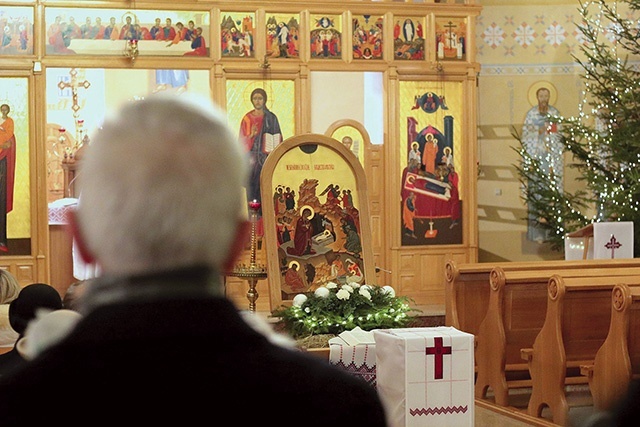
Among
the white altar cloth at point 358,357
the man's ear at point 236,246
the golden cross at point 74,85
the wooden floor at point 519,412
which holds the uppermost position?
the golden cross at point 74,85

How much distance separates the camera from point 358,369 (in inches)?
274

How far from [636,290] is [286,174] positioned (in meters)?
3.12

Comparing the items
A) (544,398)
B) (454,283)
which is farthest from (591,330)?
(454,283)

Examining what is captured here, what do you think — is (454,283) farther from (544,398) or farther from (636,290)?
(636,290)

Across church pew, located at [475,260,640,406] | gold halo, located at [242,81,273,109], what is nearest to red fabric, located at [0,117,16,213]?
gold halo, located at [242,81,273,109]

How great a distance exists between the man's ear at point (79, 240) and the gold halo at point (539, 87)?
629 inches

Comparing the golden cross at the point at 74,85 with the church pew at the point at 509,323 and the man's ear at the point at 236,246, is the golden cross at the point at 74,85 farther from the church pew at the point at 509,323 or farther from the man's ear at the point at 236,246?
the man's ear at the point at 236,246

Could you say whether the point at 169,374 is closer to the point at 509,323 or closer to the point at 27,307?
the point at 27,307

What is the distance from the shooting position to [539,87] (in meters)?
16.9

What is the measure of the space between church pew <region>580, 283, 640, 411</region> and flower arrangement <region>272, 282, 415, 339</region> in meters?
1.56

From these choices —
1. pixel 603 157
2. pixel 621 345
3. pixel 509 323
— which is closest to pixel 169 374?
pixel 621 345

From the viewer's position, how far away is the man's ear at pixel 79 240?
54.9 inches

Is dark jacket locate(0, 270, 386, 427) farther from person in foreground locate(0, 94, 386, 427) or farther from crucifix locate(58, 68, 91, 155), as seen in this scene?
crucifix locate(58, 68, 91, 155)

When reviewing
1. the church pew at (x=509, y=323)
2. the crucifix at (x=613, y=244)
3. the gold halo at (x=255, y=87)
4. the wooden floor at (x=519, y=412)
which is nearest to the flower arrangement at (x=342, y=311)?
the church pew at (x=509, y=323)
